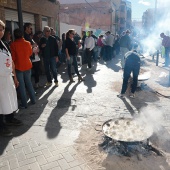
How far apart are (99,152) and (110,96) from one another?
126 inches

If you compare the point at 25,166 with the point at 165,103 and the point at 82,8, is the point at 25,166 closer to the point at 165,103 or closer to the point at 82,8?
the point at 165,103

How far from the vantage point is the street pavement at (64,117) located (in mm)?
3191

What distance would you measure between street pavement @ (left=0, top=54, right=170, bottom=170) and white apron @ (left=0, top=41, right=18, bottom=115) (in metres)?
0.61

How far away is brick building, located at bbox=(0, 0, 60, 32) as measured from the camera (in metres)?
7.85

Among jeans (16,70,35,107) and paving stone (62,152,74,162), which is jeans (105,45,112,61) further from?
paving stone (62,152,74,162)

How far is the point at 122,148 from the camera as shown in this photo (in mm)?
3320

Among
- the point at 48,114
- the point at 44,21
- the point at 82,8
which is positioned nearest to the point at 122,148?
the point at 48,114

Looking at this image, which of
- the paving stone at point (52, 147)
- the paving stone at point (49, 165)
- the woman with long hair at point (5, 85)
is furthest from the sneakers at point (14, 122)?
the paving stone at point (49, 165)

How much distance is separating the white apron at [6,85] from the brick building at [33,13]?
4443 millimetres

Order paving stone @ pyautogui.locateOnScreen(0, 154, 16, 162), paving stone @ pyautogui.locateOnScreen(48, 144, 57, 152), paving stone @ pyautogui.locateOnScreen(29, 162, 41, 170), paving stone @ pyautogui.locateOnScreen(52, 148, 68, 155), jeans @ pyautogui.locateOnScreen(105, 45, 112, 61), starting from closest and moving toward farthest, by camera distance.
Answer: paving stone @ pyautogui.locateOnScreen(29, 162, 41, 170) → paving stone @ pyautogui.locateOnScreen(0, 154, 16, 162) → paving stone @ pyautogui.locateOnScreen(52, 148, 68, 155) → paving stone @ pyautogui.locateOnScreen(48, 144, 57, 152) → jeans @ pyautogui.locateOnScreen(105, 45, 112, 61)

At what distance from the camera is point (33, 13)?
32.6 feet

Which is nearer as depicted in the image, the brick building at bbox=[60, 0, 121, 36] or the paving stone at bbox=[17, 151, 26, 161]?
the paving stone at bbox=[17, 151, 26, 161]

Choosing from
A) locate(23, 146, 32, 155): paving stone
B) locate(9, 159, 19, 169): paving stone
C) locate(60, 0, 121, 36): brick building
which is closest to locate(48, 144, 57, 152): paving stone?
locate(23, 146, 32, 155): paving stone

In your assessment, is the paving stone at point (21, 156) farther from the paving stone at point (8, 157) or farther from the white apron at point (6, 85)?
the white apron at point (6, 85)
